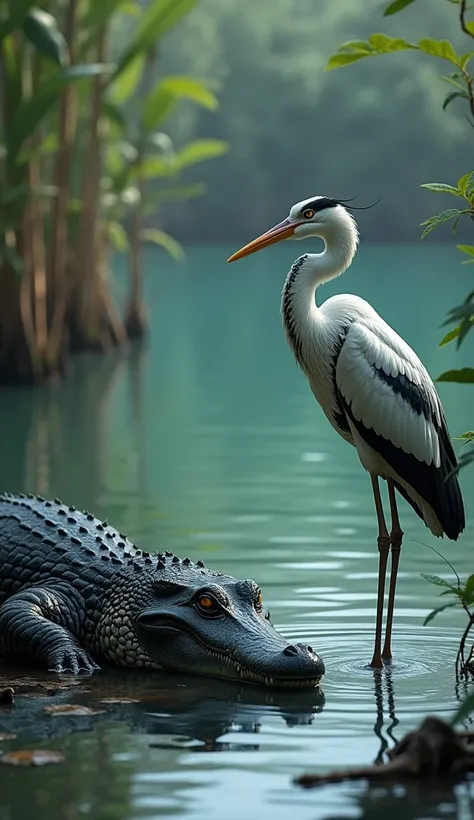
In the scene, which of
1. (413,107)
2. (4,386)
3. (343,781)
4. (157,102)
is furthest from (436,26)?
(343,781)

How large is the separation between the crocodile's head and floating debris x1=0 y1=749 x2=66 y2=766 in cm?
104

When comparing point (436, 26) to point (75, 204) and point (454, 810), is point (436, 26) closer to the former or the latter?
point (75, 204)

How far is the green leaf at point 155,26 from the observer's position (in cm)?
1508

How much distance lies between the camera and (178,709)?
4.82 meters

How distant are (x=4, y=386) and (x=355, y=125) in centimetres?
4982

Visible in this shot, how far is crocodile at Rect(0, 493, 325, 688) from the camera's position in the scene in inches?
206

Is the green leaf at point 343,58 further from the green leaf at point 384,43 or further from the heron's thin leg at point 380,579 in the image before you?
the heron's thin leg at point 380,579

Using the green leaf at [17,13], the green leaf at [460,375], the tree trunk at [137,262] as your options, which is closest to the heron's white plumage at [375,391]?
the green leaf at [460,375]

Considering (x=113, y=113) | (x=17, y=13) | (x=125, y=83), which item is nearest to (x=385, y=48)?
(x=17, y=13)

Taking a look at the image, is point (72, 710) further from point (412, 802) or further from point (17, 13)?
point (17, 13)

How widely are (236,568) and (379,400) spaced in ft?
6.33

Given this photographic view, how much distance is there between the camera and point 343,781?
3924mm

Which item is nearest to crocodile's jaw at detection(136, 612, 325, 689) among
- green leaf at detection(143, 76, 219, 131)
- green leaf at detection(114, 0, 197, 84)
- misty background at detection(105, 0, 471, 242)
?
green leaf at detection(114, 0, 197, 84)

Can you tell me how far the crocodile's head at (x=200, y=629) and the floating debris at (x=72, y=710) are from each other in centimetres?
62
